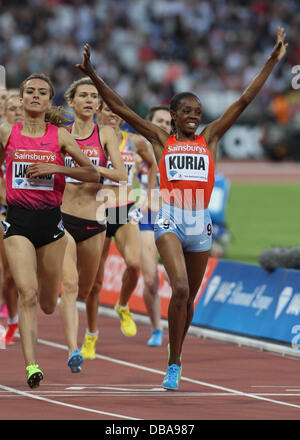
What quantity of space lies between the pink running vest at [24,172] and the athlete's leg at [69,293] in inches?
40.1

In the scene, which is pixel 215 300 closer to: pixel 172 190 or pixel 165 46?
pixel 172 190

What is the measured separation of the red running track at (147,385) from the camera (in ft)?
28.1

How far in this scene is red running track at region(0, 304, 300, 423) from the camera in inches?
337

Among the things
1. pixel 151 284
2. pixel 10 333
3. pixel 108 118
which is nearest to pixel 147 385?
pixel 151 284

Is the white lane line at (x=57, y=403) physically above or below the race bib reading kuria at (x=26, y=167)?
below

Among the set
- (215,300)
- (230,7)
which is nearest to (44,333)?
(215,300)

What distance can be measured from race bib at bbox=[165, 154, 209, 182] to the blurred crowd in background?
1068 inches

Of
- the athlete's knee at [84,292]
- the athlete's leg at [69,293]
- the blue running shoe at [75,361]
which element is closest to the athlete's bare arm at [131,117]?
the athlete's leg at [69,293]

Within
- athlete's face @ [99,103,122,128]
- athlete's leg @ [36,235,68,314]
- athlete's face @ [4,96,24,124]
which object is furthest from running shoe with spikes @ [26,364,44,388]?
athlete's face @ [4,96,24,124]

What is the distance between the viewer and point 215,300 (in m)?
13.7

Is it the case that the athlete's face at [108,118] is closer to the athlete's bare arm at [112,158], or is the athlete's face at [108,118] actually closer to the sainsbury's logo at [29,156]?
the athlete's bare arm at [112,158]

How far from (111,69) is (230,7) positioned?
629 cm

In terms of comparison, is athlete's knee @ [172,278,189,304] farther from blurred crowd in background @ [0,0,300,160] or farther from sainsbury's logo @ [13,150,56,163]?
blurred crowd in background @ [0,0,300,160]

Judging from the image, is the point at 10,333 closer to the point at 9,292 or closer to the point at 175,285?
the point at 9,292
